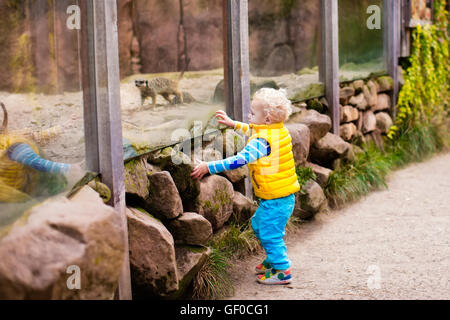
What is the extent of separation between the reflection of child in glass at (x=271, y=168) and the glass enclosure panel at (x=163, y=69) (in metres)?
0.40

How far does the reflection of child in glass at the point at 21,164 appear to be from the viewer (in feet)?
8.41

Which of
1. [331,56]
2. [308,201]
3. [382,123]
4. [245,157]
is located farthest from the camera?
[382,123]

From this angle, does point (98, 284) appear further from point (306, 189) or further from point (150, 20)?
point (306, 189)

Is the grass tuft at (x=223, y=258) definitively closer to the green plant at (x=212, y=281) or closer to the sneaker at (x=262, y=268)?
the green plant at (x=212, y=281)

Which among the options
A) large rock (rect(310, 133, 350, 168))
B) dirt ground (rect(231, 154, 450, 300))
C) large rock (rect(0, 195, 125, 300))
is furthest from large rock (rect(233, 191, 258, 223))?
large rock (rect(0, 195, 125, 300))

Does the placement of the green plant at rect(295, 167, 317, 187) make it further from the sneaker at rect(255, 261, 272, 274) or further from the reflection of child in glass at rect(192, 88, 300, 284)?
the reflection of child in glass at rect(192, 88, 300, 284)

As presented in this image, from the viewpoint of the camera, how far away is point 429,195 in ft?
19.6

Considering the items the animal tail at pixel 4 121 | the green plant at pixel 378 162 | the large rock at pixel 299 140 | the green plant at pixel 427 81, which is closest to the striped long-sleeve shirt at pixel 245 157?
the animal tail at pixel 4 121

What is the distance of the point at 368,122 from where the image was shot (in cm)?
718

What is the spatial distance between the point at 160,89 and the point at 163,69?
0.46 ft

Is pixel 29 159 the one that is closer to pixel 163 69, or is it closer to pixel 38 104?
pixel 38 104

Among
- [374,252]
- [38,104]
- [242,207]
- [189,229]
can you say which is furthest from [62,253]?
[374,252]

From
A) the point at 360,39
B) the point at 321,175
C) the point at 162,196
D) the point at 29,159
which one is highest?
the point at 360,39

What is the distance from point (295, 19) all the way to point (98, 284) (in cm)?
397
